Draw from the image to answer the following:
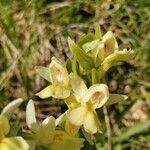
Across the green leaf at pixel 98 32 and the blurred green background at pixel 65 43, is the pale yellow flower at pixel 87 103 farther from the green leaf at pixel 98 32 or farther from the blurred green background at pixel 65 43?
the blurred green background at pixel 65 43

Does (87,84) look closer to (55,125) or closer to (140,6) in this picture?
(55,125)

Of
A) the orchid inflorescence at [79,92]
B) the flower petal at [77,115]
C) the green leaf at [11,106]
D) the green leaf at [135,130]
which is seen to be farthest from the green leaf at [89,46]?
the green leaf at [135,130]

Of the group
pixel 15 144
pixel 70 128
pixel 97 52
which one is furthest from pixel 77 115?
pixel 15 144

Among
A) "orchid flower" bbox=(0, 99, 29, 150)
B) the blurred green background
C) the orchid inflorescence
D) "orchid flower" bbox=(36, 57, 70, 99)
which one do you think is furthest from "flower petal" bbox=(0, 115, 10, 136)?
the blurred green background

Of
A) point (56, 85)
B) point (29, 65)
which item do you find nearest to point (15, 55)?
point (29, 65)

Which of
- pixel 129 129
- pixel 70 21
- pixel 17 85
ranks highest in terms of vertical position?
pixel 70 21

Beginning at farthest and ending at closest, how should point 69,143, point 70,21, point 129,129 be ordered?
1. point 70,21
2. point 129,129
3. point 69,143
